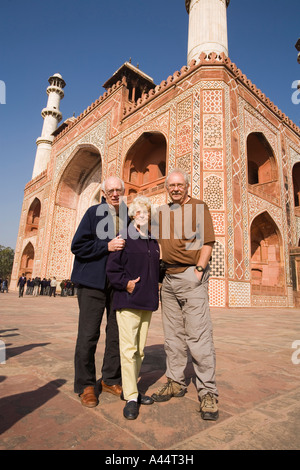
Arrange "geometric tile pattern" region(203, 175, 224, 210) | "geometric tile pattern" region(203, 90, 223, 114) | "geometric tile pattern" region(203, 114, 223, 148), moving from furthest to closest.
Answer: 1. "geometric tile pattern" region(203, 90, 223, 114)
2. "geometric tile pattern" region(203, 114, 223, 148)
3. "geometric tile pattern" region(203, 175, 224, 210)

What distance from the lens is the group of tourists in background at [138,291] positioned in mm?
1545

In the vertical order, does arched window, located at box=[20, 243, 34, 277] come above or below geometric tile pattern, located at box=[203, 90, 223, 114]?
below

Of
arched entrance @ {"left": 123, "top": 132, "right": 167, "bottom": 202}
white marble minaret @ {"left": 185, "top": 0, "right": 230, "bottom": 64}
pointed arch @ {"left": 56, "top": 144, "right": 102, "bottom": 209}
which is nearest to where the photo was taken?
white marble minaret @ {"left": 185, "top": 0, "right": 230, "bottom": 64}

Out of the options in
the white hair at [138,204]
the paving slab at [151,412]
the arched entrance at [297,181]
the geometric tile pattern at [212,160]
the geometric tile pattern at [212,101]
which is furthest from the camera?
the arched entrance at [297,181]

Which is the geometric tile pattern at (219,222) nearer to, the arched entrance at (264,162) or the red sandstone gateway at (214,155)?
the red sandstone gateway at (214,155)

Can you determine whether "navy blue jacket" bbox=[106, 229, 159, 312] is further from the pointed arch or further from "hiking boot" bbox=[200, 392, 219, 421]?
the pointed arch

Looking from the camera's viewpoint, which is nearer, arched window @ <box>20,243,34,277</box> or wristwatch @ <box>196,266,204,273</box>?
wristwatch @ <box>196,266,204,273</box>

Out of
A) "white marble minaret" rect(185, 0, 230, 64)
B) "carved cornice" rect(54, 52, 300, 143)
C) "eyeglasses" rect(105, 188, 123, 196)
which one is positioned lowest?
"eyeglasses" rect(105, 188, 123, 196)

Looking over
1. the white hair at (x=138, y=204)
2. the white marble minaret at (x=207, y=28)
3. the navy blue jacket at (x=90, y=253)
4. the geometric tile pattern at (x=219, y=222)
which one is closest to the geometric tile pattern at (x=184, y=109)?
the white marble minaret at (x=207, y=28)

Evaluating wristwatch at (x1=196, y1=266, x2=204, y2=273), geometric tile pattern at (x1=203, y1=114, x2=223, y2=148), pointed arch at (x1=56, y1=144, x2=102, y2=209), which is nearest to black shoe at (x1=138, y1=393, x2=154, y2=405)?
wristwatch at (x1=196, y1=266, x2=204, y2=273)

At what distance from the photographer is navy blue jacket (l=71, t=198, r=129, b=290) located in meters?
1.69

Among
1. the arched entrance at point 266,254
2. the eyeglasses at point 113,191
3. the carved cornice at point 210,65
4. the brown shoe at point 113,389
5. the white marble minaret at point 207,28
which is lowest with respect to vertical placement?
the brown shoe at point 113,389

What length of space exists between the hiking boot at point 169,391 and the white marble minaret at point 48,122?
2539 centimetres
